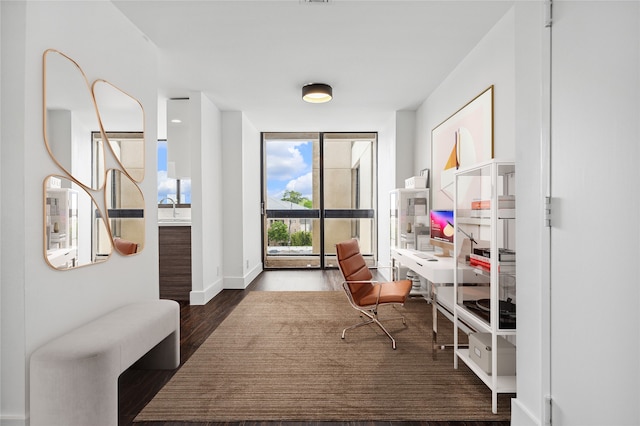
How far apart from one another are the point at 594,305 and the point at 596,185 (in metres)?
0.49

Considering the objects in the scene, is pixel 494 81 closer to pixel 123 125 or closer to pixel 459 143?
pixel 459 143

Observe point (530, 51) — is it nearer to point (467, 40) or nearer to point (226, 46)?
point (467, 40)

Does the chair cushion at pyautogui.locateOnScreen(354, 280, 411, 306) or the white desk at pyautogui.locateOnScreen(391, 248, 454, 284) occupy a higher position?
the white desk at pyautogui.locateOnScreen(391, 248, 454, 284)

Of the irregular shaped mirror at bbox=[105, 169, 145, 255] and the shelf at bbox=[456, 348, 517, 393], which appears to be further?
the irregular shaped mirror at bbox=[105, 169, 145, 255]

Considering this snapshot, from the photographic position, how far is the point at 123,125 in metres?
2.62

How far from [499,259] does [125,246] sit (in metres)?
2.74

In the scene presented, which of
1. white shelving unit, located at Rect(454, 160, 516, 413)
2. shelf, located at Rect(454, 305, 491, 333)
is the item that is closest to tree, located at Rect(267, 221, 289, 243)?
shelf, located at Rect(454, 305, 491, 333)

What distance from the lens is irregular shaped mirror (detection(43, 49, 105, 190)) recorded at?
1895 millimetres

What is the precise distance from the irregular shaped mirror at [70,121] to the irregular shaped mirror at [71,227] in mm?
104

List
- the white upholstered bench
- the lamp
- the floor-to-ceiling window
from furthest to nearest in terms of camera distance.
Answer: the floor-to-ceiling window, the lamp, the white upholstered bench

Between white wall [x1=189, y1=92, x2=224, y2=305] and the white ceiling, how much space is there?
37cm

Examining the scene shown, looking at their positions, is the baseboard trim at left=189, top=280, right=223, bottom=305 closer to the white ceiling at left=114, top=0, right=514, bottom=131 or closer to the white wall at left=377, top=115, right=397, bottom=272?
the white ceiling at left=114, top=0, right=514, bottom=131

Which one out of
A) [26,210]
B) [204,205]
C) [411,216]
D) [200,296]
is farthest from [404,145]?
[26,210]

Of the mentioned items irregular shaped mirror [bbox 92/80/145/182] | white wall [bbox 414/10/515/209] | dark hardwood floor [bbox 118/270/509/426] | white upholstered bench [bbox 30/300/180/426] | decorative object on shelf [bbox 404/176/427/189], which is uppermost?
white wall [bbox 414/10/515/209]
